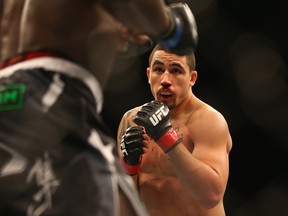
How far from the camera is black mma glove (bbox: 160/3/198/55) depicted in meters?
1.23

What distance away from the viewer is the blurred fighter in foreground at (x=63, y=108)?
100 cm

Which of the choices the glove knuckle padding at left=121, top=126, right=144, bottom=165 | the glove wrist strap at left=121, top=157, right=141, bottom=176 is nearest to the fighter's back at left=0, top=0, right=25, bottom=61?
the glove knuckle padding at left=121, top=126, right=144, bottom=165

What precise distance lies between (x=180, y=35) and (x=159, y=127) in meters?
0.90

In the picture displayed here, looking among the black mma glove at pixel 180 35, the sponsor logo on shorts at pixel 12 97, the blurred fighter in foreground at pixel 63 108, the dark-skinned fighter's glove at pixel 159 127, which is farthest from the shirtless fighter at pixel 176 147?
the sponsor logo on shorts at pixel 12 97

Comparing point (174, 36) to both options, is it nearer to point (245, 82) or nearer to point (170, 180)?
point (170, 180)

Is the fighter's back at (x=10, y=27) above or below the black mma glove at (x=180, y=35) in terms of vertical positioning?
above

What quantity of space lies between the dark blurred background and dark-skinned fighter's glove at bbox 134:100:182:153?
1213 millimetres

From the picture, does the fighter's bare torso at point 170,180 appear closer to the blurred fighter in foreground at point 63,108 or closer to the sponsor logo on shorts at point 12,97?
the blurred fighter in foreground at point 63,108

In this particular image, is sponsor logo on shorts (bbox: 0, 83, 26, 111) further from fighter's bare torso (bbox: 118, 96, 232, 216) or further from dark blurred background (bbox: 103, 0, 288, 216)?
dark blurred background (bbox: 103, 0, 288, 216)

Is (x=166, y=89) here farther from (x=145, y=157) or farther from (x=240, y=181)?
(x=240, y=181)

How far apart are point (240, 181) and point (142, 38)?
2773 mm

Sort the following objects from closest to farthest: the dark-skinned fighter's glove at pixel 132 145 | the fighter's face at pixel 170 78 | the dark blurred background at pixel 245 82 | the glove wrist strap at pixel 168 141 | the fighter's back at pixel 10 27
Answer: the fighter's back at pixel 10 27, the glove wrist strap at pixel 168 141, the dark-skinned fighter's glove at pixel 132 145, the fighter's face at pixel 170 78, the dark blurred background at pixel 245 82

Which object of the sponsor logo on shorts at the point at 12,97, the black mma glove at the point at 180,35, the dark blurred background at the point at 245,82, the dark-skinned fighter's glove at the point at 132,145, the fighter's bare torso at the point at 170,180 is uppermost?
the sponsor logo on shorts at the point at 12,97

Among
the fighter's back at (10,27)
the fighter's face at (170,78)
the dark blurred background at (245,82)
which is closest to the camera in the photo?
the fighter's back at (10,27)
